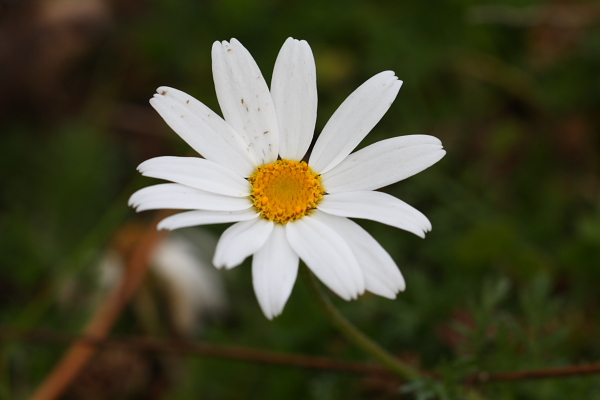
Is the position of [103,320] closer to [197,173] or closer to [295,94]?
[197,173]

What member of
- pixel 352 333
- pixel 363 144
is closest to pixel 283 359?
pixel 352 333

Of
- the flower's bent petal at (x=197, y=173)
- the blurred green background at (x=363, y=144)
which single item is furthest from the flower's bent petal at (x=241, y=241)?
the blurred green background at (x=363, y=144)

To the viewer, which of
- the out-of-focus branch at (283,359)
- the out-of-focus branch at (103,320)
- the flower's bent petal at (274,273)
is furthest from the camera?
the out-of-focus branch at (103,320)

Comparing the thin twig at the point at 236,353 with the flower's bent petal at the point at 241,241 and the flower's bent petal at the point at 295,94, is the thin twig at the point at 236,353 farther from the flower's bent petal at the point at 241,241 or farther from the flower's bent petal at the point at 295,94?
the flower's bent petal at the point at 295,94

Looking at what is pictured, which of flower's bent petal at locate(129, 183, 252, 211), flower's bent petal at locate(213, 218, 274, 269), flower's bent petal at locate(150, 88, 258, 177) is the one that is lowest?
flower's bent petal at locate(213, 218, 274, 269)

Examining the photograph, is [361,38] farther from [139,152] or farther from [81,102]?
[81,102]

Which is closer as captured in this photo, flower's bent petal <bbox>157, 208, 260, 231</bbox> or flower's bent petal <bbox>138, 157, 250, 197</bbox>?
flower's bent petal <bbox>157, 208, 260, 231</bbox>

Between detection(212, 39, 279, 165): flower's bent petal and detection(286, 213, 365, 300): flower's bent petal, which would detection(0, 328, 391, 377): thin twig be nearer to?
detection(286, 213, 365, 300): flower's bent petal

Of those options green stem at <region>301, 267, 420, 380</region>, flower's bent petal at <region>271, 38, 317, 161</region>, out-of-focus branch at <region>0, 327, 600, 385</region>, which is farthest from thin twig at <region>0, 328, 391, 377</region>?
flower's bent petal at <region>271, 38, 317, 161</region>
